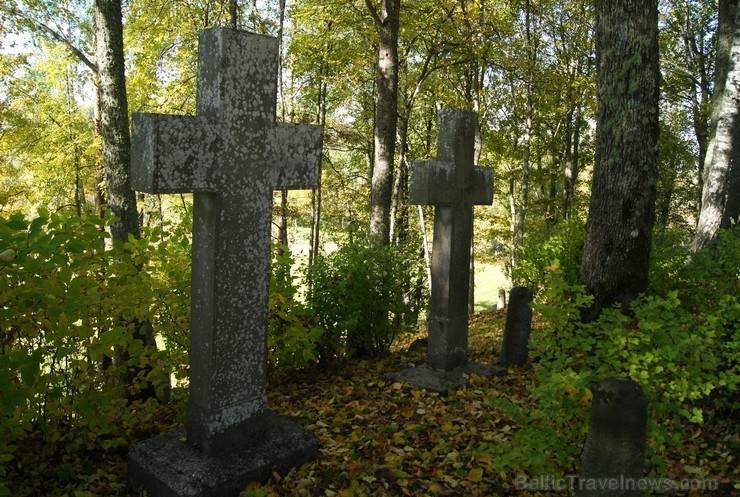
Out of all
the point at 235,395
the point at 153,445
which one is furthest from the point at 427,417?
the point at 153,445

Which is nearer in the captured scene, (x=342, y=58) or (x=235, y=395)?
(x=235, y=395)

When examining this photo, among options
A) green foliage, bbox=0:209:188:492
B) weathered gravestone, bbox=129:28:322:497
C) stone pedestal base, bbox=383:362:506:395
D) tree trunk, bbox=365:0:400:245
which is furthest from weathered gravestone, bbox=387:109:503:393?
tree trunk, bbox=365:0:400:245

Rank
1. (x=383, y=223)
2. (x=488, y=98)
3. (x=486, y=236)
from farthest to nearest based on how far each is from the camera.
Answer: (x=486, y=236) < (x=488, y=98) < (x=383, y=223)

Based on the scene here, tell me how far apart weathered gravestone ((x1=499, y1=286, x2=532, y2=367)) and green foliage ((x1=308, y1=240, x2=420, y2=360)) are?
4.58 feet

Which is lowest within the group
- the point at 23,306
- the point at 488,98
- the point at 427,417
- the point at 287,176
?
the point at 427,417

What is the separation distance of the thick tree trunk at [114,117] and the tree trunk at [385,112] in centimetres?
461

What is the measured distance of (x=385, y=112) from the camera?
383 inches

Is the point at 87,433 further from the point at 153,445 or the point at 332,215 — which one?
the point at 332,215

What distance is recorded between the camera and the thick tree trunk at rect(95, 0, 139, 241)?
5723 millimetres

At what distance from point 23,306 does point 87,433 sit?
1153mm

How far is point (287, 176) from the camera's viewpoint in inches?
145

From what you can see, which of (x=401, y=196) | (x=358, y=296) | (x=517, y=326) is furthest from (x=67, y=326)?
(x=401, y=196)

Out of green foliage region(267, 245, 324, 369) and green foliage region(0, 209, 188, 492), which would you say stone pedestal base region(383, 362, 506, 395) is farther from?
green foliage region(0, 209, 188, 492)

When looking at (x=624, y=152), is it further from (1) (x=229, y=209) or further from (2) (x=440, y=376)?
(1) (x=229, y=209)
